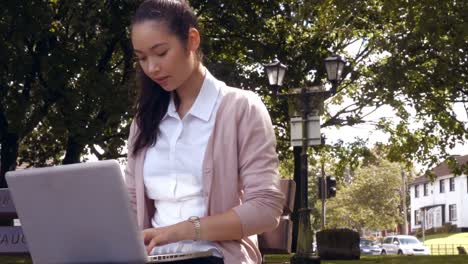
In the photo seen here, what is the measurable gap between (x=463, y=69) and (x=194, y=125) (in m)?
16.2

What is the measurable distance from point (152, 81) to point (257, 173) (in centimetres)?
55

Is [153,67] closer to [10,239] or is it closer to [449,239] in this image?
[10,239]

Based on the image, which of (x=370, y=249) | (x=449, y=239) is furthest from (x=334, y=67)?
(x=449, y=239)

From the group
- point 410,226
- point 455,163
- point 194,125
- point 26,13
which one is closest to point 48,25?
point 26,13

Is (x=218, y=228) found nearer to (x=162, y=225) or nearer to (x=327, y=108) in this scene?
(x=162, y=225)

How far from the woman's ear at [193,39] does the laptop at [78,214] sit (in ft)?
2.40

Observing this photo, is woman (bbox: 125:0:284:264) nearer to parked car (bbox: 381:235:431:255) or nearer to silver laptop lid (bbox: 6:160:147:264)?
silver laptop lid (bbox: 6:160:147:264)

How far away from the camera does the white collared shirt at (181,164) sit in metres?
2.73

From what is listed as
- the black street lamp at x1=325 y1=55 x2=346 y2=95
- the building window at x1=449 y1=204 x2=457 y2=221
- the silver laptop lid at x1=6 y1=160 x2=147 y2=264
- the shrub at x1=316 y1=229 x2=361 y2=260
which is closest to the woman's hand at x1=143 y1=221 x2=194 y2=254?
the silver laptop lid at x1=6 y1=160 x2=147 y2=264

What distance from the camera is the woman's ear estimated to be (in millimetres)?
2740

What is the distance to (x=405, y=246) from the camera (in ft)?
154

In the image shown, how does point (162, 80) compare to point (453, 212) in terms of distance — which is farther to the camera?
point (453, 212)

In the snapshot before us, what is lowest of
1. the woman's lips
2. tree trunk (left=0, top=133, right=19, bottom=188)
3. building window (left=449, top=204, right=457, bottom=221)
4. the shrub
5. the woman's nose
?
the shrub

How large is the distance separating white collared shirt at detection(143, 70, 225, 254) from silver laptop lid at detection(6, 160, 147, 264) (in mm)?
418
